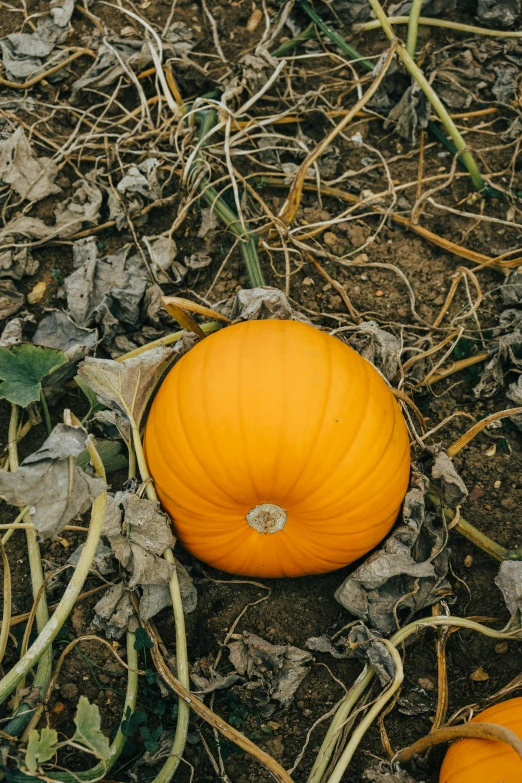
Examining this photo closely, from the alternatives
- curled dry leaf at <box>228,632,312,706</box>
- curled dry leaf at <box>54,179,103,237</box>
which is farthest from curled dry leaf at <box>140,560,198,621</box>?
curled dry leaf at <box>54,179,103,237</box>

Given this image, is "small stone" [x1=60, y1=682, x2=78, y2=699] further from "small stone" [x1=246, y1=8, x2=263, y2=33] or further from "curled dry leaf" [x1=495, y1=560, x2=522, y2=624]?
"small stone" [x1=246, y1=8, x2=263, y2=33]


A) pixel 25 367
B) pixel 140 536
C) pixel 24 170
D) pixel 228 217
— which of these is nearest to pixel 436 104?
pixel 228 217

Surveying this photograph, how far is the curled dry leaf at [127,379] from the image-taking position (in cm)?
234

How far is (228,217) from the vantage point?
2902 millimetres

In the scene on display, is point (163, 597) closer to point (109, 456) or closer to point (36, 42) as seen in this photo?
point (109, 456)

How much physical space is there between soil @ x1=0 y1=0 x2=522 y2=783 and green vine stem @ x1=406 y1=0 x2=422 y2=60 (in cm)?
22

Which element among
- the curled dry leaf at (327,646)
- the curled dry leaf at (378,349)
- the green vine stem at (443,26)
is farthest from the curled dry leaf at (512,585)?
the green vine stem at (443,26)

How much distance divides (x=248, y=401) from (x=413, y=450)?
0.75 metres

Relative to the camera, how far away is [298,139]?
3156 mm

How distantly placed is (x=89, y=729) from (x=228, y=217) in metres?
1.87

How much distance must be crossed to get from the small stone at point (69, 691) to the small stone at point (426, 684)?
1.02m

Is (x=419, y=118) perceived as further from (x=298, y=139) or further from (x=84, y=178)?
(x=84, y=178)

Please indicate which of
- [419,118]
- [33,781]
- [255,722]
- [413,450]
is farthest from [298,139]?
[33,781]

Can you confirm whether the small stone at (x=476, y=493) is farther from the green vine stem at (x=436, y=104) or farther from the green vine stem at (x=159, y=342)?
the green vine stem at (x=436, y=104)
